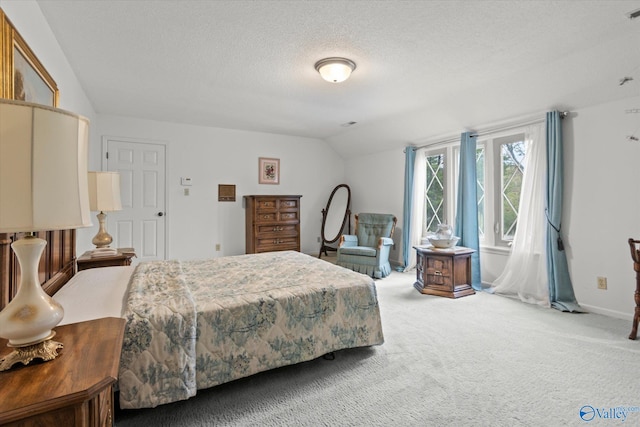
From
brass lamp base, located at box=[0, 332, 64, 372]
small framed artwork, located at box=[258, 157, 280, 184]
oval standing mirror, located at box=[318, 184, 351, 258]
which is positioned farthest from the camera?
oval standing mirror, located at box=[318, 184, 351, 258]

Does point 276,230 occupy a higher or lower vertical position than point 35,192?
Result: lower

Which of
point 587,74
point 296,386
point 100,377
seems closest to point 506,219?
point 587,74

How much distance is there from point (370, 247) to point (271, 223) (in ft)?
5.54

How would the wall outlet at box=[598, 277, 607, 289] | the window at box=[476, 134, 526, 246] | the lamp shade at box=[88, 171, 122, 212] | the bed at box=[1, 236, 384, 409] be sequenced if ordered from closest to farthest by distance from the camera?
the bed at box=[1, 236, 384, 409] < the lamp shade at box=[88, 171, 122, 212] < the wall outlet at box=[598, 277, 607, 289] < the window at box=[476, 134, 526, 246]

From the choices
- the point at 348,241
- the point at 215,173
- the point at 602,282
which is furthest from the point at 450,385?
the point at 215,173

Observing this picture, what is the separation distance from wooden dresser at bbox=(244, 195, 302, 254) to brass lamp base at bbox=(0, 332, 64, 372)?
4103mm

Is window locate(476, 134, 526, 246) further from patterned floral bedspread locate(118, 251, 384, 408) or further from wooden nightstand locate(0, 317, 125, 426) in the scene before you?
wooden nightstand locate(0, 317, 125, 426)

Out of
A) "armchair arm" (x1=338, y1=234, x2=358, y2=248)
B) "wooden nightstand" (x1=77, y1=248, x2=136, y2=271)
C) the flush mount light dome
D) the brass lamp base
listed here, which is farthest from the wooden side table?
the brass lamp base

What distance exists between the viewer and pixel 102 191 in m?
2.54

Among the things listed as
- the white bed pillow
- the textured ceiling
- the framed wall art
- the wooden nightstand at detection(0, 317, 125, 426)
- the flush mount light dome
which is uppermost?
the textured ceiling

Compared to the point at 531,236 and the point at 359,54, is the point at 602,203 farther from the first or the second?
the point at 359,54

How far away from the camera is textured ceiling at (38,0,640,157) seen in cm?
204

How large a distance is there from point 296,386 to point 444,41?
2659mm

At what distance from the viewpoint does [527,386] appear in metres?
1.84
